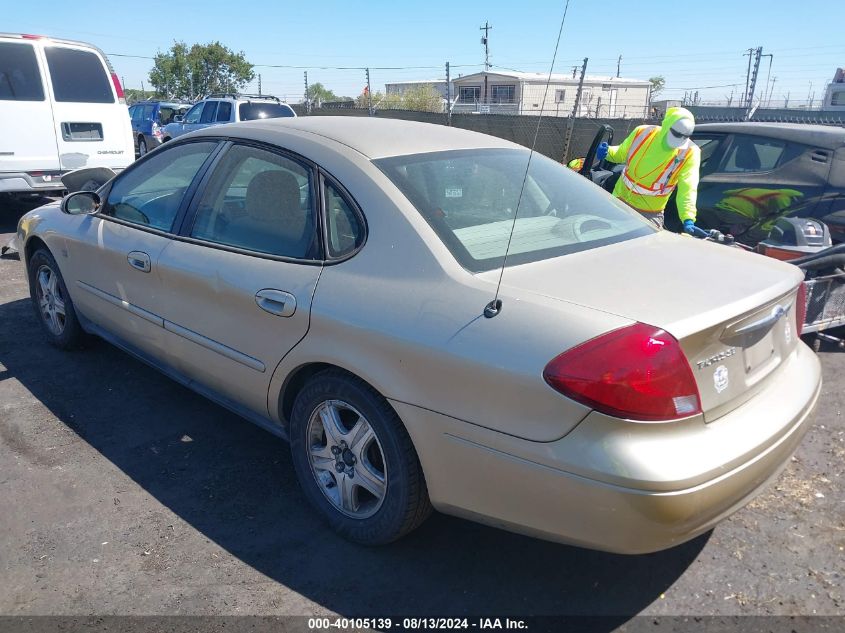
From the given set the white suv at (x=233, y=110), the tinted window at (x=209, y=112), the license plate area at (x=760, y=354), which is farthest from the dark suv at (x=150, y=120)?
the license plate area at (x=760, y=354)

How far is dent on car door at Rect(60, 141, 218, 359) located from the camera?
12.2 feet

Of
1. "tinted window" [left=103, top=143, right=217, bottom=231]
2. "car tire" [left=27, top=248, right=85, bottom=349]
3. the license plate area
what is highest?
"tinted window" [left=103, top=143, right=217, bottom=231]

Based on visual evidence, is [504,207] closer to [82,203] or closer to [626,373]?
[626,373]

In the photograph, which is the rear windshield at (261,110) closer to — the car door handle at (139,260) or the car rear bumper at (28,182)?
the car rear bumper at (28,182)

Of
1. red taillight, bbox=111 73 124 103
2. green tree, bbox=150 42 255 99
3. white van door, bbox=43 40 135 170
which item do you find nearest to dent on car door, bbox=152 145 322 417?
white van door, bbox=43 40 135 170

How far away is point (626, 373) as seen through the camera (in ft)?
6.92

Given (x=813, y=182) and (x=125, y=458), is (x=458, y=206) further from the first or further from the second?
(x=813, y=182)

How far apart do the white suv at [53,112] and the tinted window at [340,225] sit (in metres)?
6.61

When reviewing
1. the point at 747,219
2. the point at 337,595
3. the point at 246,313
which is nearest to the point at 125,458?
the point at 246,313

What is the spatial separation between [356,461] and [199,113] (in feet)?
55.1

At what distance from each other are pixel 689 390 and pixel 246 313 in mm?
1885

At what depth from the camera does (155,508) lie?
317 cm

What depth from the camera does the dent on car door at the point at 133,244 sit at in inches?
147

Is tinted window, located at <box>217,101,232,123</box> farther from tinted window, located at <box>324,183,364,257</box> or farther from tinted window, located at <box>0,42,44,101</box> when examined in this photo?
tinted window, located at <box>324,183,364,257</box>
